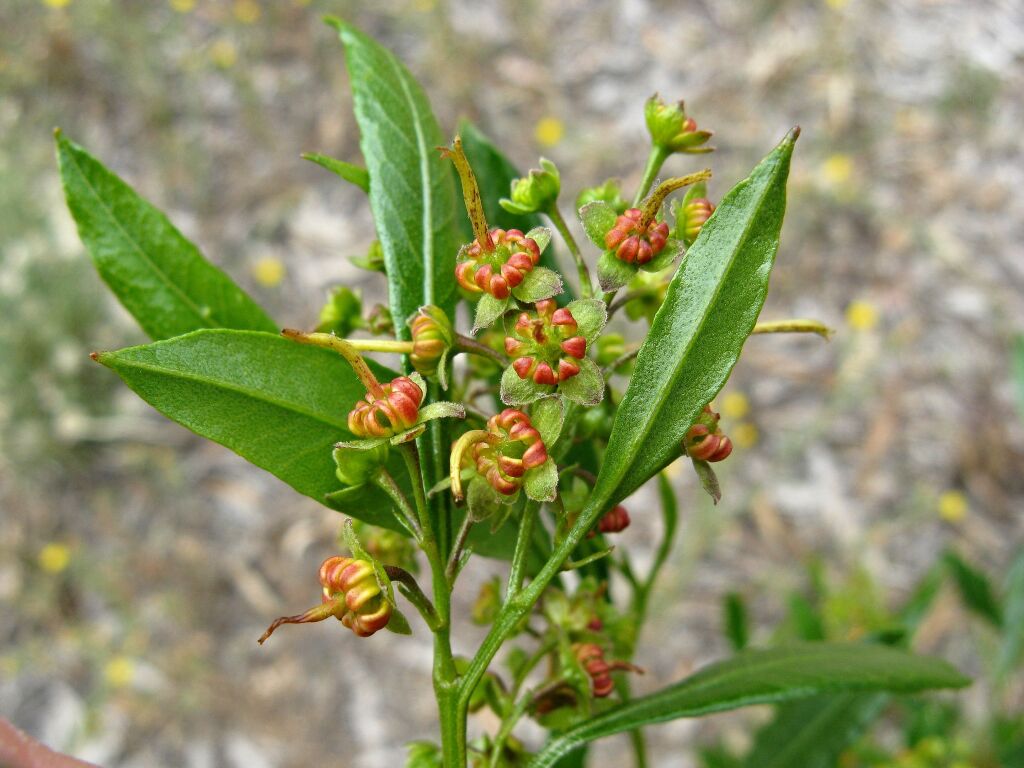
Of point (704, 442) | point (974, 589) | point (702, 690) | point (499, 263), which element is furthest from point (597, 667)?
point (974, 589)

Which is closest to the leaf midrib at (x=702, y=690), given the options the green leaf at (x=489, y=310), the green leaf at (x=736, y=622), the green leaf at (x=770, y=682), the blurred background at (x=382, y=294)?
the green leaf at (x=770, y=682)

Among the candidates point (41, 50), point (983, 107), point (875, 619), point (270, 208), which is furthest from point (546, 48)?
point (875, 619)

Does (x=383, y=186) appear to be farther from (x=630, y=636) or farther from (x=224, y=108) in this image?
(x=224, y=108)

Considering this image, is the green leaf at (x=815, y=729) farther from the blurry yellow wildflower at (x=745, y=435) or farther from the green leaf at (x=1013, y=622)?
the blurry yellow wildflower at (x=745, y=435)

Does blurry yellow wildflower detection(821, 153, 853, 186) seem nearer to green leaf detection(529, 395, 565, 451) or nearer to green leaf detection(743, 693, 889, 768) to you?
green leaf detection(743, 693, 889, 768)

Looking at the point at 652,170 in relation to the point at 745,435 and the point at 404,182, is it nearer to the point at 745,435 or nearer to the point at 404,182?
the point at 404,182

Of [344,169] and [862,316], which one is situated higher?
[344,169]

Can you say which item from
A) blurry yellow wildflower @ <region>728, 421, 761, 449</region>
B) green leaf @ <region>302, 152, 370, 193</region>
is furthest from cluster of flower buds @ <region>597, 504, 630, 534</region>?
blurry yellow wildflower @ <region>728, 421, 761, 449</region>
